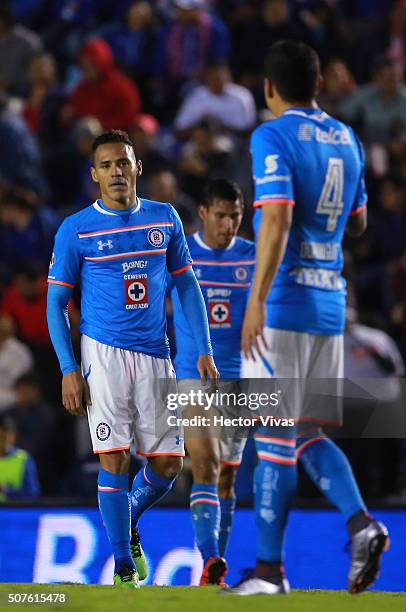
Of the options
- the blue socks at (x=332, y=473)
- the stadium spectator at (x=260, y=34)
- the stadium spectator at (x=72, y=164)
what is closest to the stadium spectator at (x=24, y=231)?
the stadium spectator at (x=72, y=164)

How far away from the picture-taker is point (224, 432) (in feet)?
24.6

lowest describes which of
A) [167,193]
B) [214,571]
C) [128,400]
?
[214,571]

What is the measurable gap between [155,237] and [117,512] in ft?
4.15

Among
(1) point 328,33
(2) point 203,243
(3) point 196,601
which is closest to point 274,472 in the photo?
(3) point 196,601

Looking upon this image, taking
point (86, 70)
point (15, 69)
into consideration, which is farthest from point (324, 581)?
point (15, 69)

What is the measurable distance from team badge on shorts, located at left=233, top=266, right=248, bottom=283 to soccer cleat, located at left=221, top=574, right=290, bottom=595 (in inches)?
83.8

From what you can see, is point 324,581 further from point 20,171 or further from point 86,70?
point 86,70

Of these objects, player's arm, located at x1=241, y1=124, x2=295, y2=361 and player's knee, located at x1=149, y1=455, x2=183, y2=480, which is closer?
player's arm, located at x1=241, y1=124, x2=295, y2=361

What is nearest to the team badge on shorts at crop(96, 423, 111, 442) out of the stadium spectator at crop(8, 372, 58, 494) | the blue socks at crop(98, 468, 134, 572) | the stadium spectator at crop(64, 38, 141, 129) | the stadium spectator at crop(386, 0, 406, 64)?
the blue socks at crop(98, 468, 134, 572)

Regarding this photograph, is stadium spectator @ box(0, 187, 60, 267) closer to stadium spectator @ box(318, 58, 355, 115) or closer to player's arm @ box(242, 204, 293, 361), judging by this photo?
stadium spectator @ box(318, 58, 355, 115)

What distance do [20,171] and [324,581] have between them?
18.5 ft

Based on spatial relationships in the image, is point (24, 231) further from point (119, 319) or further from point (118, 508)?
point (118, 508)

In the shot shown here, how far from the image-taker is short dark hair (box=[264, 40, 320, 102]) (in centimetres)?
607

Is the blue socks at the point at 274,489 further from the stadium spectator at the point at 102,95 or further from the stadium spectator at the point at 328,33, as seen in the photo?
the stadium spectator at the point at 328,33
